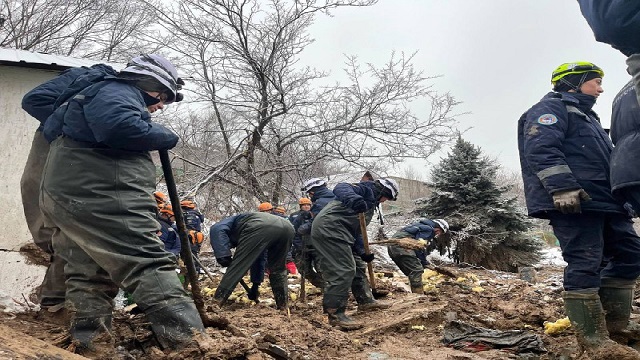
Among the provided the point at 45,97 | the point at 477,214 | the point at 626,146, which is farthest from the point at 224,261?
the point at 477,214

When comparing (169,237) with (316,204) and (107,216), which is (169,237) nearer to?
(316,204)

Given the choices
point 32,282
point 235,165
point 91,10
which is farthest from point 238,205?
point 91,10

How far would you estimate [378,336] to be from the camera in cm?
480

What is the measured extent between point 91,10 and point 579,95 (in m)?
15.0

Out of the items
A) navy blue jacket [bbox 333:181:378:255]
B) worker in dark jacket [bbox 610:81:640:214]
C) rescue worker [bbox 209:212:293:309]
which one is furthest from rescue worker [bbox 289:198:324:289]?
worker in dark jacket [bbox 610:81:640:214]

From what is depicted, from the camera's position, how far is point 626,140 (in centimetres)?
305

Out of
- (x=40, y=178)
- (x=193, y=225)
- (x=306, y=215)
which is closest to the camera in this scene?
(x=40, y=178)

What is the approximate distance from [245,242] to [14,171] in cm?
241

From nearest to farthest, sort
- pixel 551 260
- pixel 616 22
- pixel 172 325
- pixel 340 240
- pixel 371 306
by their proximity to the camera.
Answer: pixel 616 22 < pixel 172 325 < pixel 340 240 < pixel 371 306 < pixel 551 260

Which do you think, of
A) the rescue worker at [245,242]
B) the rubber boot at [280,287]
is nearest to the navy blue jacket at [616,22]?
the rescue worker at [245,242]

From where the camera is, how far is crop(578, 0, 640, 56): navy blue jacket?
231cm

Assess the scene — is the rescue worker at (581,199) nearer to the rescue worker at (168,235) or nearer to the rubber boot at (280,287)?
the rubber boot at (280,287)

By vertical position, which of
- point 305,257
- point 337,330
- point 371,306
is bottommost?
point 371,306

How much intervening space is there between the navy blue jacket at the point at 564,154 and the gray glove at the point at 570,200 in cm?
4
